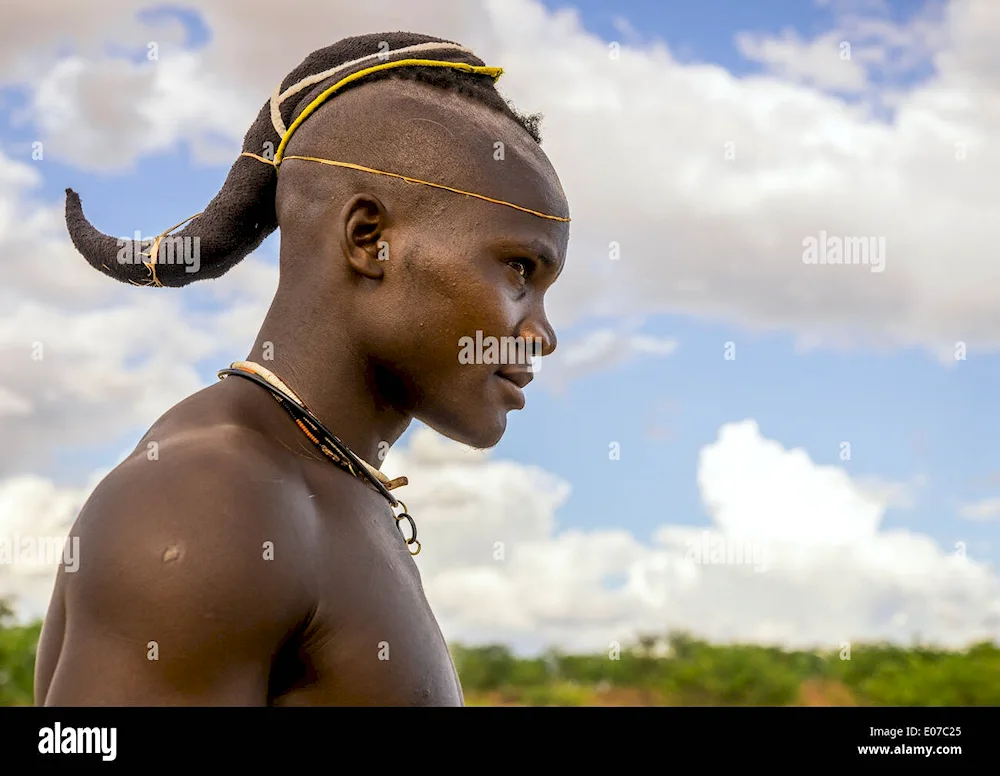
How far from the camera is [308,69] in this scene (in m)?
4.77

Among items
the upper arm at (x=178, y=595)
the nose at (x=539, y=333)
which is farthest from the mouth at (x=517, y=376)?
the upper arm at (x=178, y=595)

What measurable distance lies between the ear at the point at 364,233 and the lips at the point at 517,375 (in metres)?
0.61

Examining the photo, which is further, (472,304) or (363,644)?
(472,304)

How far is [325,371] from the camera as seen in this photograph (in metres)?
4.20

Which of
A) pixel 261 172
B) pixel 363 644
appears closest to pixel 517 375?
pixel 363 644

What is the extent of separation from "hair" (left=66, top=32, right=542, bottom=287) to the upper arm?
165 centimetres

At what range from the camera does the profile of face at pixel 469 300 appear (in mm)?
4117

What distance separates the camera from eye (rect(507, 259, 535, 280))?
4.28m

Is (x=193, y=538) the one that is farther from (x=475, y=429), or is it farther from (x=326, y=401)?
(x=475, y=429)

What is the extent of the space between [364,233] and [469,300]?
0.46 m
